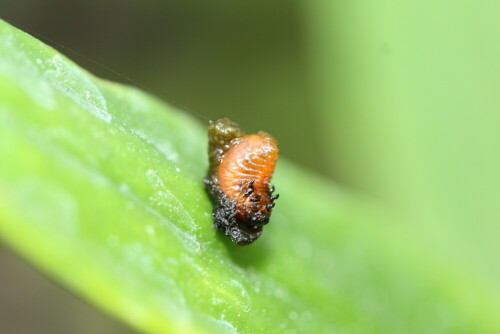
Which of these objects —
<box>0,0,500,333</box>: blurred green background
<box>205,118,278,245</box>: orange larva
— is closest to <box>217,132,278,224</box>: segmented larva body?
<box>205,118,278,245</box>: orange larva

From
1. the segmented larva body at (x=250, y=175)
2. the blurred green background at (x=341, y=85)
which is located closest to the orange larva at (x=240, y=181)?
the segmented larva body at (x=250, y=175)

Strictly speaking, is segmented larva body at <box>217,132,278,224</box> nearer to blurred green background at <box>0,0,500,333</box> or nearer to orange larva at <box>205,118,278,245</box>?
orange larva at <box>205,118,278,245</box>

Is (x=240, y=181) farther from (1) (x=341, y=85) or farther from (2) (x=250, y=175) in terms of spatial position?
(1) (x=341, y=85)

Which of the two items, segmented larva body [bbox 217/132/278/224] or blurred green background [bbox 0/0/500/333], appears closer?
segmented larva body [bbox 217/132/278/224]

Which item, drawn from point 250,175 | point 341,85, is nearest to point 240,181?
point 250,175

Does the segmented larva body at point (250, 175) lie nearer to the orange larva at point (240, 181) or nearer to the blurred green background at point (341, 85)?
the orange larva at point (240, 181)
